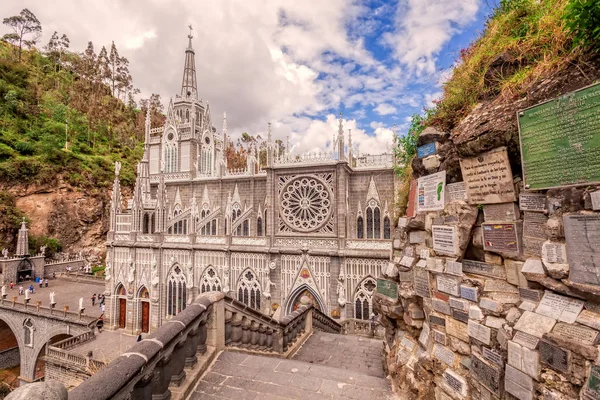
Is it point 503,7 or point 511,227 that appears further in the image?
point 503,7

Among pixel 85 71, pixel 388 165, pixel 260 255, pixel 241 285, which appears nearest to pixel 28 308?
pixel 241 285

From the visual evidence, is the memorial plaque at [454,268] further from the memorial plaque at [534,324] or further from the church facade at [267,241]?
the church facade at [267,241]

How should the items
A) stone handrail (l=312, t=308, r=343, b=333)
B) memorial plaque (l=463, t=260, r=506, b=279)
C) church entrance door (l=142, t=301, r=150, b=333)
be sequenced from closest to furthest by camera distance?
memorial plaque (l=463, t=260, r=506, b=279) < stone handrail (l=312, t=308, r=343, b=333) < church entrance door (l=142, t=301, r=150, b=333)

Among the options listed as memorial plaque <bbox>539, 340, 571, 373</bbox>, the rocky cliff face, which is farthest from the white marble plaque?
the rocky cliff face

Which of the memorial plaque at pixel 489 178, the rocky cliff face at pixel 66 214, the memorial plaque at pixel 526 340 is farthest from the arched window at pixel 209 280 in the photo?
the rocky cliff face at pixel 66 214

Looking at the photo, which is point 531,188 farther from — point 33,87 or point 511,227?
point 33,87

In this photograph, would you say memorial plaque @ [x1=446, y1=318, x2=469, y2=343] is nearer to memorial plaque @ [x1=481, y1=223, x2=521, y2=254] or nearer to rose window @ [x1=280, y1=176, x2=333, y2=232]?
memorial plaque @ [x1=481, y1=223, x2=521, y2=254]

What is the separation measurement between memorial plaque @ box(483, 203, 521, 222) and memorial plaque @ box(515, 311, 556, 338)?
0.92 meters

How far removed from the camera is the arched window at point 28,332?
71.1ft

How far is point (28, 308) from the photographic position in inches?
850

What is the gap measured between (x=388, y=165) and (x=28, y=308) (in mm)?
28066

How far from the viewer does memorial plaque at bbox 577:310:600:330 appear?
2.12 meters

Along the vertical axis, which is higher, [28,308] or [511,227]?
[511,227]

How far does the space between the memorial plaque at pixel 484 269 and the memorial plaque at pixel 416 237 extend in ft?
3.40
